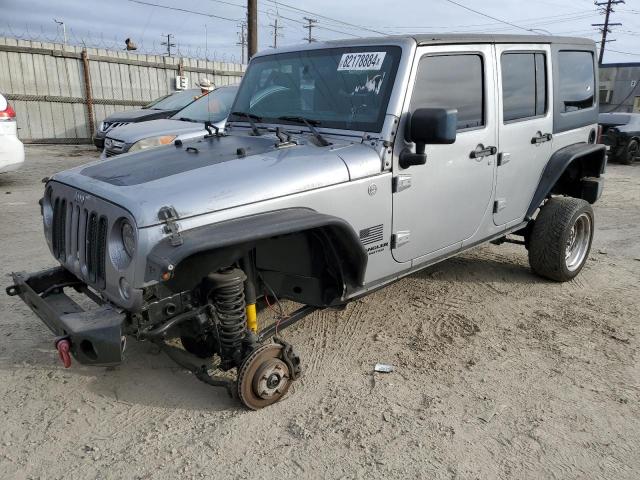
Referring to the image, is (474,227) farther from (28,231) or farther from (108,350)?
(28,231)

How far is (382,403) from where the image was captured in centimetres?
318

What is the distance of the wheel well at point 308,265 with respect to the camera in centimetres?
315

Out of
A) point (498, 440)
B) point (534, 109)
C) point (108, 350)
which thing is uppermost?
point (534, 109)

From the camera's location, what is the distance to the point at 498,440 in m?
2.84

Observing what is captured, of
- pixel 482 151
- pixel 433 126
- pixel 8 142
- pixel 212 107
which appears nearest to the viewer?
pixel 433 126

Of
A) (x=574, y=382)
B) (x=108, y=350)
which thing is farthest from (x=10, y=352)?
(x=574, y=382)

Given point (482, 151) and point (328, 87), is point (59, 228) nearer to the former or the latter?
point (328, 87)

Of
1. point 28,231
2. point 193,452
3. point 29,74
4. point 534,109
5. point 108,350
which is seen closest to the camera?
point 108,350

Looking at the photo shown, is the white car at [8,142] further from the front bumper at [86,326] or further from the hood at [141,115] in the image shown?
the front bumper at [86,326]

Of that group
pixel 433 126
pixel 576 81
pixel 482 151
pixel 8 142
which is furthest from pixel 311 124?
pixel 8 142

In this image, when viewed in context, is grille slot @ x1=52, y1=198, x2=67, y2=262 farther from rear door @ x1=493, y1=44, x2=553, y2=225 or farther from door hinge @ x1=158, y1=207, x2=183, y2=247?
rear door @ x1=493, y1=44, x2=553, y2=225

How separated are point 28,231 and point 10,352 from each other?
3278mm

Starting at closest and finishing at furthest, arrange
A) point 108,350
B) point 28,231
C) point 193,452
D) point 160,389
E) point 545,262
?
point 108,350, point 193,452, point 160,389, point 545,262, point 28,231

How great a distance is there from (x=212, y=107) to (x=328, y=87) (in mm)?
5545
